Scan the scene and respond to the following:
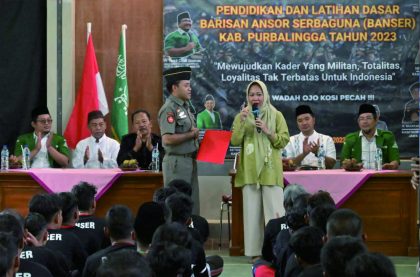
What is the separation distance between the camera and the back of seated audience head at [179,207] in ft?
15.2

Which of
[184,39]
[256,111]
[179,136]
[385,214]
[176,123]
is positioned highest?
[184,39]

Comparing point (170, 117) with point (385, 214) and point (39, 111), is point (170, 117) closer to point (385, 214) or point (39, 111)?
point (39, 111)

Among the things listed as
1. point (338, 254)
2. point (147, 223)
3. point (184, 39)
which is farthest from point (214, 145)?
point (338, 254)

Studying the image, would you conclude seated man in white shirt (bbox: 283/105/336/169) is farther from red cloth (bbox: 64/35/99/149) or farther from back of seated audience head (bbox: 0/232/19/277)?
back of seated audience head (bbox: 0/232/19/277)

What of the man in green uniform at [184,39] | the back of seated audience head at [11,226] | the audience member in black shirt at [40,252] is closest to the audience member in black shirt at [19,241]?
the back of seated audience head at [11,226]

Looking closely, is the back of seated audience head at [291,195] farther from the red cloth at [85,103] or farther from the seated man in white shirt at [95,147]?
the red cloth at [85,103]

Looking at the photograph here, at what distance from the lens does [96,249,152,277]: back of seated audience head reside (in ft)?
7.75

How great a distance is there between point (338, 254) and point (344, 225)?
74 centimetres

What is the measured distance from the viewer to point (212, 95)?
30.9ft

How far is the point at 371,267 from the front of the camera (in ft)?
8.04

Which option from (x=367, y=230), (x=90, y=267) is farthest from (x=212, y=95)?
(x=90, y=267)

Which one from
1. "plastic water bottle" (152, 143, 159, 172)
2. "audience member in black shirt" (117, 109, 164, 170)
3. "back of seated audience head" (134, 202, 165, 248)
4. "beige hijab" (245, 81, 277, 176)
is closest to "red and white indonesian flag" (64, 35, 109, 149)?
"audience member in black shirt" (117, 109, 164, 170)

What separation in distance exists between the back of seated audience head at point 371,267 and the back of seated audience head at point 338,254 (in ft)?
0.90

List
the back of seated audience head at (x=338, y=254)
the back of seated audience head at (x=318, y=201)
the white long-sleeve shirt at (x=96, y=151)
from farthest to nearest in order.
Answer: the white long-sleeve shirt at (x=96, y=151) < the back of seated audience head at (x=318, y=201) < the back of seated audience head at (x=338, y=254)
